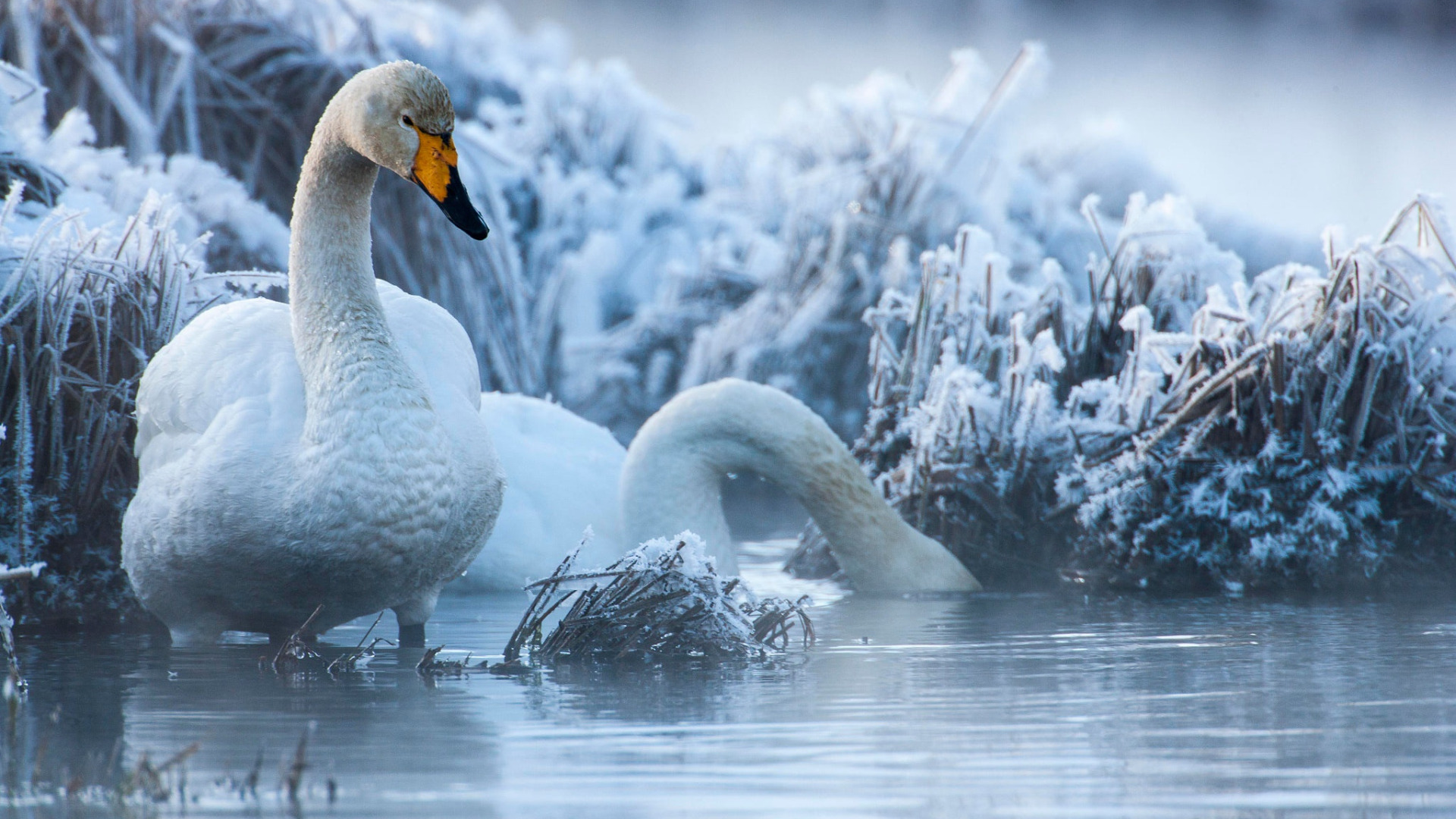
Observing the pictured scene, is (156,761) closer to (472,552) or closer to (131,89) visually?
(472,552)

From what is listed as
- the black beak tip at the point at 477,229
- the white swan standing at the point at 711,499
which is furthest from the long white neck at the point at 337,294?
the white swan standing at the point at 711,499

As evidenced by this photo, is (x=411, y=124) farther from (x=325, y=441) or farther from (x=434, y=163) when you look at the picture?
(x=325, y=441)

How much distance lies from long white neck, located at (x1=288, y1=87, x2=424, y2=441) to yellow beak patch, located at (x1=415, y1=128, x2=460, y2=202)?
0.27 m

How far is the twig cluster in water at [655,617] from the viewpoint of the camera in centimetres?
441

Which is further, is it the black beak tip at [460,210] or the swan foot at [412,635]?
the swan foot at [412,635]

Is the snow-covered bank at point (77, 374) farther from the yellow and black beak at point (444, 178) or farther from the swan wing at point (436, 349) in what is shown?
the yellow and black beak at point (444, 178)

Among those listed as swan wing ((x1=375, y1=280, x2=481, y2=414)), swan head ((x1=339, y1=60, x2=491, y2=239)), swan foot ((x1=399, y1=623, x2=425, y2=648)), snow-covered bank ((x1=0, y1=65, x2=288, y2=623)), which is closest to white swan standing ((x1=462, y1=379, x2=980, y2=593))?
swan wing ((x1=375, y1=280, x2=481, y2=414))

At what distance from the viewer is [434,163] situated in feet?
14.5

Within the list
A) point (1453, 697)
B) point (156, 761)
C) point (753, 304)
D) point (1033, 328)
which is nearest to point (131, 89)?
point (753, 304)

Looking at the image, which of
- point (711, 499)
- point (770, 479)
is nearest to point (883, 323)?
point (770, 479)

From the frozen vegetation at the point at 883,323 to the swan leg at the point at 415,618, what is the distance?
121 cm

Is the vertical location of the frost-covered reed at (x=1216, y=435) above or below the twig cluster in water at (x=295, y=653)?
above

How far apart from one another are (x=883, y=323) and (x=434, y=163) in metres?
3.24

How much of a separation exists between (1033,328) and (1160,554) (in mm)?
1406
